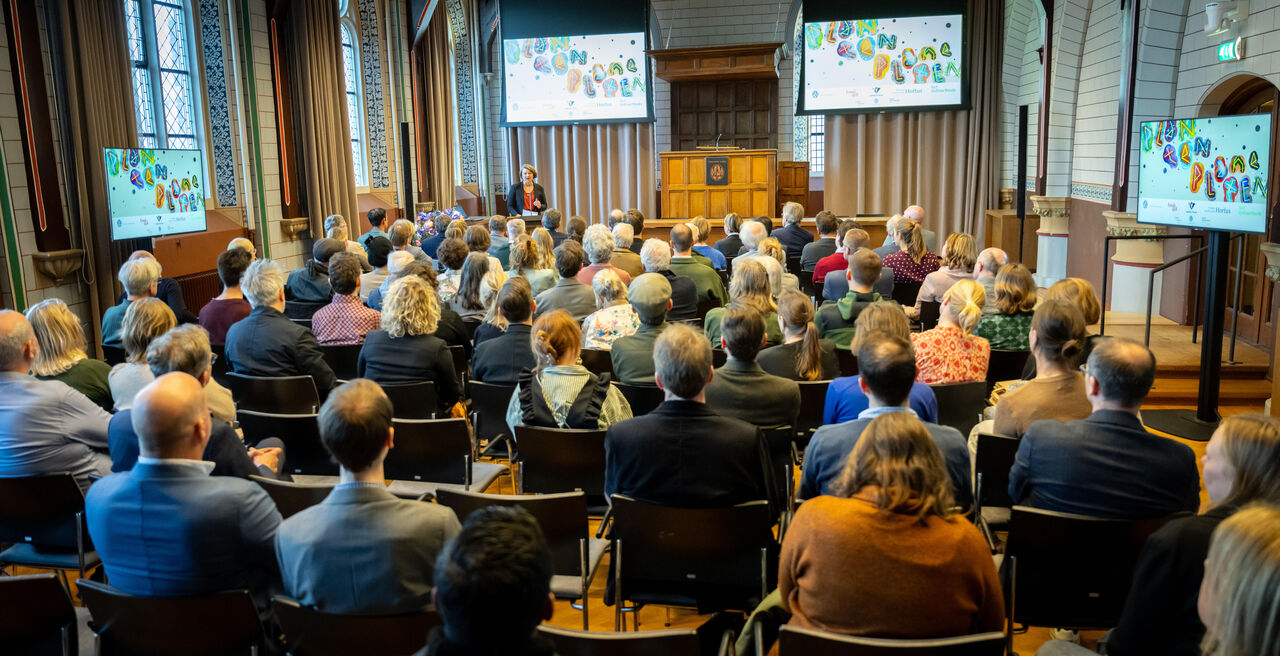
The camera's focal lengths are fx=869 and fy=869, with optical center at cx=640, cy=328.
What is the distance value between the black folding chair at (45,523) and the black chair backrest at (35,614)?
0.63 meters

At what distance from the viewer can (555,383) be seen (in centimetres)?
320

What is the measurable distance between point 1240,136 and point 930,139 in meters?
7.78

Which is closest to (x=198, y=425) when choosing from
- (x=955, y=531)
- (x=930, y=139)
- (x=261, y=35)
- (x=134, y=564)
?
(x=134, y=564)

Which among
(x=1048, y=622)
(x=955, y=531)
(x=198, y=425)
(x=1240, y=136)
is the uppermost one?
(x=1240, y=136)

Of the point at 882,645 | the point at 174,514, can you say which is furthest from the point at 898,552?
the point at 174,514

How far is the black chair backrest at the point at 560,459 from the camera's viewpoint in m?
3.01

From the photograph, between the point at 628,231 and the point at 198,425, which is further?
the point at 628,231

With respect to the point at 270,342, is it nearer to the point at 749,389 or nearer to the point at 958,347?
the point at 749,389

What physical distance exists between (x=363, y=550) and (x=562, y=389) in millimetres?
1396

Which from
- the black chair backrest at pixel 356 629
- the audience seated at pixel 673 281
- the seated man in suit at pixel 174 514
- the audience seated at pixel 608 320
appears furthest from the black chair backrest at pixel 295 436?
the audience seated at pixel 673 281

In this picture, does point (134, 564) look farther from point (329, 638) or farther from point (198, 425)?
point (329, 638)

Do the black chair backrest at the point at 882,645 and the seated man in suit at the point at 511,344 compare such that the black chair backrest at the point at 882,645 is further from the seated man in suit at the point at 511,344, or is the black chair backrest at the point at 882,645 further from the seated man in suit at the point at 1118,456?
the seated man in suit at the point at 511,344

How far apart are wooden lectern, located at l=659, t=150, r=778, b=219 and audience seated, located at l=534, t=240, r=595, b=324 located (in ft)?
21.2

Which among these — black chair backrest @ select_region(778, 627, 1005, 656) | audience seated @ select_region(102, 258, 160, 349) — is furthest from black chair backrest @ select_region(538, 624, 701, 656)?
audience seated @ select_region(102, 258, 160, 349)
